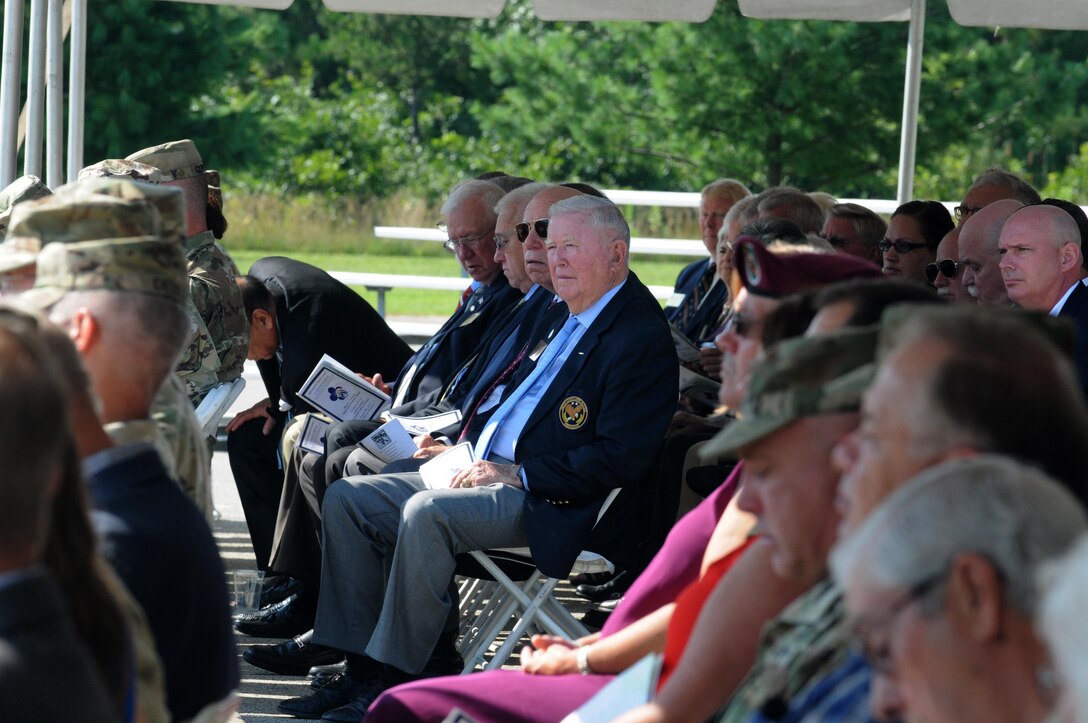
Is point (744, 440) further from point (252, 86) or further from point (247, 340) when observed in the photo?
point (252, 86)

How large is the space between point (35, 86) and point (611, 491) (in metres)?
3.50

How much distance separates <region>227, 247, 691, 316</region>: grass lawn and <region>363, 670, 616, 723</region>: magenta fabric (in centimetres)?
1481

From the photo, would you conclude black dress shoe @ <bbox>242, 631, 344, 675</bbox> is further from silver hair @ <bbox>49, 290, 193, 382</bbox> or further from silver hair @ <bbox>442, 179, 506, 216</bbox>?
silver hair @ <bbox>49, 290, 193, 382</bbox>

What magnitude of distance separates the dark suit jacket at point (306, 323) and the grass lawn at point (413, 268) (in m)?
11.5

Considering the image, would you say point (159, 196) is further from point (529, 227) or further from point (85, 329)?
point (529, 227)

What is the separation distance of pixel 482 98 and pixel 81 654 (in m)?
37.1

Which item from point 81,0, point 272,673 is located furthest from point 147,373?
point 81,0

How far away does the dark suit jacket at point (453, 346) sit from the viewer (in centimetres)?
599

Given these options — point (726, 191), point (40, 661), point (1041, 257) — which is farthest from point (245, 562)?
point (40, 661)

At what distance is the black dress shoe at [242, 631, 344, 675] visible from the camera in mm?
5109

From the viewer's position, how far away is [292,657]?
16.8ft

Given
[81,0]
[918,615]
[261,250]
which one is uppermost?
[81,0]

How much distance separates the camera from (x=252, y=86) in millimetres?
36562

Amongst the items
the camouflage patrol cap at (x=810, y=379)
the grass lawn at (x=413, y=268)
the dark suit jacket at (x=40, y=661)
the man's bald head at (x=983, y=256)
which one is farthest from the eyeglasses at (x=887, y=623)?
the grass lawn at (x=413, y=268)
